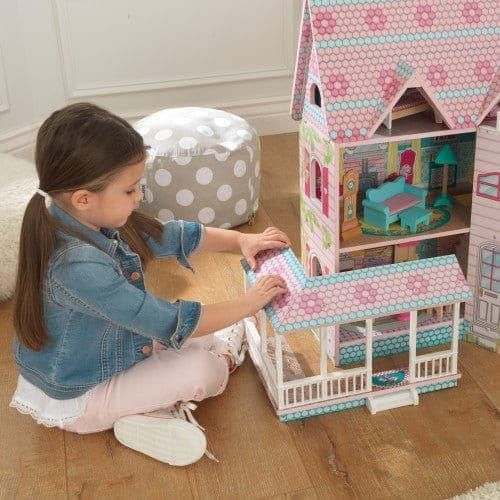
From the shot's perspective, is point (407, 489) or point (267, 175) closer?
point (407, 489)

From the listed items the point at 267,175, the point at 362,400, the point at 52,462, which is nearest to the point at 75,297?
the point at 52,462

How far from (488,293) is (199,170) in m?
0.90

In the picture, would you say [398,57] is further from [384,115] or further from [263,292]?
[263,292]

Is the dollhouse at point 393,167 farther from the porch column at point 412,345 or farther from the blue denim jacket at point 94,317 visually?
the blue denim jacket at point 94,317

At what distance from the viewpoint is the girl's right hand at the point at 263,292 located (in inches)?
56.6

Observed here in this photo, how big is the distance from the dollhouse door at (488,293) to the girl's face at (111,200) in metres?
0.76

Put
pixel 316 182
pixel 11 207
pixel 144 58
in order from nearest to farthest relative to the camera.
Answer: pixel 316 182
pixel 11 207
pixel 144 58

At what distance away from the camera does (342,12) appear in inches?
57.2

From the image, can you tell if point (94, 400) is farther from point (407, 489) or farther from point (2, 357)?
point (407, 489)

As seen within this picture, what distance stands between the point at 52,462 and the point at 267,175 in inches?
60.1

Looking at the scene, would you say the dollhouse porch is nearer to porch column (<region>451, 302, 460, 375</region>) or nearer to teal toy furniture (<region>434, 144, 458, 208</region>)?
porch column (<region>451, 302, 460, 375</region>)

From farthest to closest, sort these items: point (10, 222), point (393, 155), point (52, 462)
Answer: point (10, 222)
point (393, 155)
point (52, 462)

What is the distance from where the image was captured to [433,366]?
1540 mm

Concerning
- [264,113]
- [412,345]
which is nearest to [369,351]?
[412,345]
